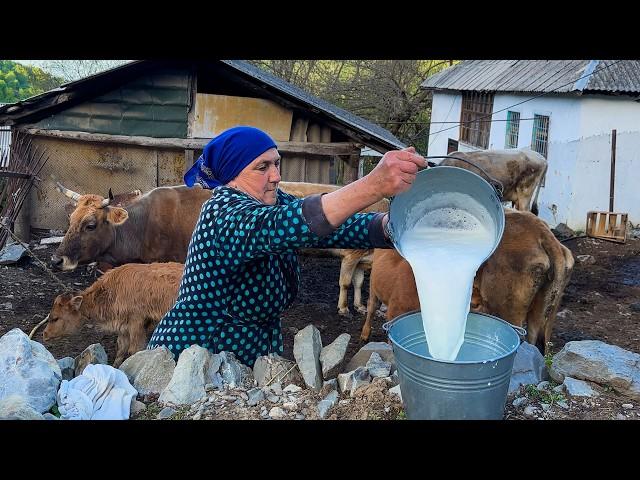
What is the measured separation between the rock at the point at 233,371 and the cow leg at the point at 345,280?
20.0ft

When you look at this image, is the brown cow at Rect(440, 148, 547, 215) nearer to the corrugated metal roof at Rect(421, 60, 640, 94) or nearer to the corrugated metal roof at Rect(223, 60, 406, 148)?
the corrugated metal roof at Rect(421, 60, 640, 94)

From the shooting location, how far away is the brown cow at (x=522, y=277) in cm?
650

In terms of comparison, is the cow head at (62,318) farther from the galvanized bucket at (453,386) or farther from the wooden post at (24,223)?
the wooden post at (24,223)

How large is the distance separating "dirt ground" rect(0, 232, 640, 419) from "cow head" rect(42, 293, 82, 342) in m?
0.29

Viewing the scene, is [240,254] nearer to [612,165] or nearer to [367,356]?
[367,356]

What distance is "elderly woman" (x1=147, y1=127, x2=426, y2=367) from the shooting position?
260 centimetres

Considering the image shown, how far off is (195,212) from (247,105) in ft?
9.67

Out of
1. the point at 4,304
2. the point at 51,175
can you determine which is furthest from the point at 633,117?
the point at 4,304

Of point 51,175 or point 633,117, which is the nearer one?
point 51,175

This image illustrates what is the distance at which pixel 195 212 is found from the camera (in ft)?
30.7

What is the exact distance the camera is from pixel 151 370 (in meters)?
2.92

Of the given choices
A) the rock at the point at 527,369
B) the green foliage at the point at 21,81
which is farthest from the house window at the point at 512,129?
the rock at the point at 527,369
